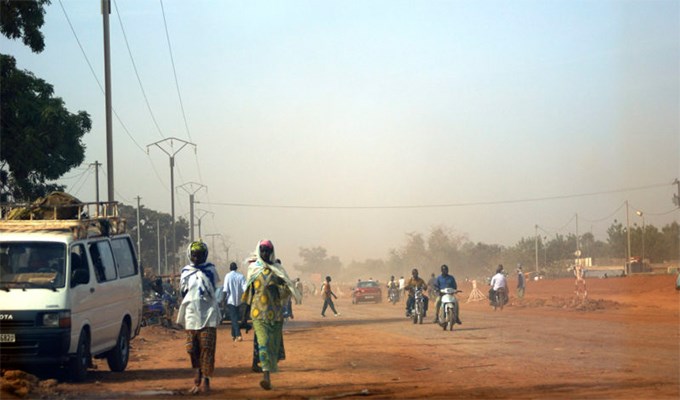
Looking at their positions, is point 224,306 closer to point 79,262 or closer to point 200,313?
point 79,262

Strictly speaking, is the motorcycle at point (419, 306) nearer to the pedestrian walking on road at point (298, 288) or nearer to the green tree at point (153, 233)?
the pedestrian walking on road at point (298, 288)

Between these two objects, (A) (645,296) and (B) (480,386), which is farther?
(A) (645,296)

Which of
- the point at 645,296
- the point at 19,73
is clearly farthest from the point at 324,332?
the point at 645,296

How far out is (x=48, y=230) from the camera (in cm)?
1485

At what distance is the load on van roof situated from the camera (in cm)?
1488

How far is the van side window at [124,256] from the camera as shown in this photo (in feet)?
55.0

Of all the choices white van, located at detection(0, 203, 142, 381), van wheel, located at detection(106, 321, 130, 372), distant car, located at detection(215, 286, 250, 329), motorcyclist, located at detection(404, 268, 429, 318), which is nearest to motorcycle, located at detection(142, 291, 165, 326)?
distant car, located at detection(215, 286, 250, 329)

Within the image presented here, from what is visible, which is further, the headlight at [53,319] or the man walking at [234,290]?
the man walking at [234,290]

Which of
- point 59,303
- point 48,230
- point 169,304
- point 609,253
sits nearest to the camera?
point 59,303

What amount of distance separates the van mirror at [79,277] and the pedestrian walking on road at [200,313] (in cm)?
197

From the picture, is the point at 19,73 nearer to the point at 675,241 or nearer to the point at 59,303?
the point at 59,303

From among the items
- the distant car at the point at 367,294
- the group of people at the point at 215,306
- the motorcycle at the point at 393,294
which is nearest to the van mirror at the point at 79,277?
the group of people at the point at 215,306

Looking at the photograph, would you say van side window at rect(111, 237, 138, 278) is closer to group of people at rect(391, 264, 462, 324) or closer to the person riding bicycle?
group of people at rect(391, 264, 462, 324)

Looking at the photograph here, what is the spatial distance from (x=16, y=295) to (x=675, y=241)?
84.5 metres
